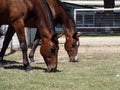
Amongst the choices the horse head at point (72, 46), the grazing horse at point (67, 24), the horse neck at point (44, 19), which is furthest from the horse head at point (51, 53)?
the horse head at point (72, 46)

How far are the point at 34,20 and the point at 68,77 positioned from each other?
6.36 feet

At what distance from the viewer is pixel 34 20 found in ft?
37.4

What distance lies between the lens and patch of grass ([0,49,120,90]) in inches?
354

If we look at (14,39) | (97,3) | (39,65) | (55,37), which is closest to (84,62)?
(39,65)

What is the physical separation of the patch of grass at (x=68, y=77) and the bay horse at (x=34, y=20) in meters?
0.44

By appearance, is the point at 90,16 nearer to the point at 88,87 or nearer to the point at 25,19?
the point at 25,19

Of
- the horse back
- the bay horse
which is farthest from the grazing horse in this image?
the horse back

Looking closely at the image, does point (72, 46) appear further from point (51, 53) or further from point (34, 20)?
point (51, 53)

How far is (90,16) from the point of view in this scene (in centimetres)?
2936

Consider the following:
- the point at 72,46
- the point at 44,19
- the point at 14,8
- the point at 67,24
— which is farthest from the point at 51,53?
the point at 67,24

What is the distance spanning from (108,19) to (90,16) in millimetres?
2077

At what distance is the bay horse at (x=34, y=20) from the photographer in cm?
1098

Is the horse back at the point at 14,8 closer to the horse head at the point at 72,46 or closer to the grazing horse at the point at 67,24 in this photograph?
the grazing horse at the point at 67,24

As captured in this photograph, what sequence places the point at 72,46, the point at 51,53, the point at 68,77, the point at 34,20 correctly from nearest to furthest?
the point at 68,77 < the point at 51,53 < the point at 34,20 < the point at 72,46
